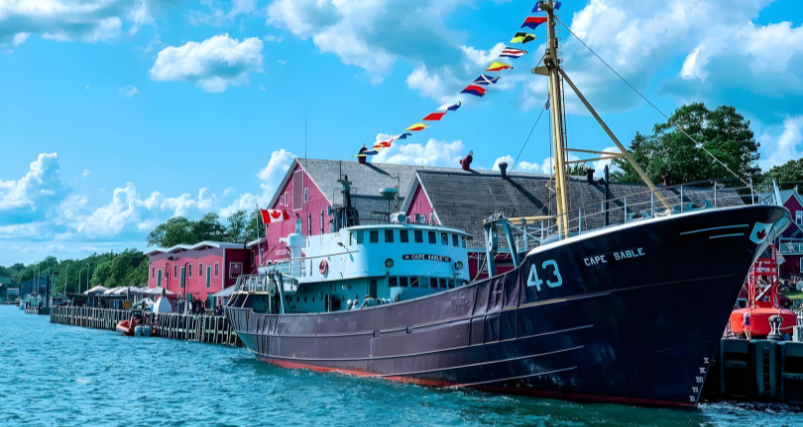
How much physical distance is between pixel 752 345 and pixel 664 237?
495 cm

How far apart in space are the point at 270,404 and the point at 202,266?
3550cm

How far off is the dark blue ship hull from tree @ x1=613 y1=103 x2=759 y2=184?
43.2 meters

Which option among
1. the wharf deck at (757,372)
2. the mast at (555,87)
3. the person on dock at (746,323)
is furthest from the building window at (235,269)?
the wharf deck at (757,372)

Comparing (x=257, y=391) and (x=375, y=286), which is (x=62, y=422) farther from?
(x=375, y=286)

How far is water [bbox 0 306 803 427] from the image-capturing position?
1422 cm

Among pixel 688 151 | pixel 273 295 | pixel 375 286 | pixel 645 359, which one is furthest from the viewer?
pixel 688 151

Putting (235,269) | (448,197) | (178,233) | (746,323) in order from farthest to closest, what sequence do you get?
1. (178,233)
2. (235,269)
3. (448,197)
4. (746,323)

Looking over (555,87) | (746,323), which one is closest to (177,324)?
(555,87)

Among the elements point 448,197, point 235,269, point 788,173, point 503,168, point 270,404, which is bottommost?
point 270,404

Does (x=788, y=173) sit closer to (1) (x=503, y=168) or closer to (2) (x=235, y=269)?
(1) (x=503, y=168)

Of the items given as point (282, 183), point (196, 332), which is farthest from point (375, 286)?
point (282, 183)

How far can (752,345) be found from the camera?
16734 mm

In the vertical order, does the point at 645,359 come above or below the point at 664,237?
below

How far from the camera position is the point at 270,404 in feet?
55.2
